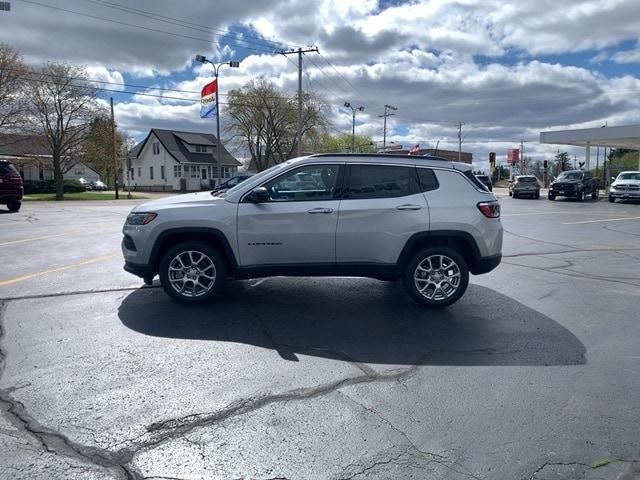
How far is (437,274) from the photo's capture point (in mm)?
6078

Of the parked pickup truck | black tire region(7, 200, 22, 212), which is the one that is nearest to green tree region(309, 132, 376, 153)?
the parked pickup truck

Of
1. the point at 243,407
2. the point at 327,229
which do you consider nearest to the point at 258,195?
the point at 327,229

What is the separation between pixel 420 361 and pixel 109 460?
8.75 ft

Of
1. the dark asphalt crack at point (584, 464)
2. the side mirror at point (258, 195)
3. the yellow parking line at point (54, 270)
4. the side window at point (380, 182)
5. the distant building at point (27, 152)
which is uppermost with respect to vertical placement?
the distant building at point (27, 152)

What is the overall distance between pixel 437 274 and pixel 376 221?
→ 100 centimetres

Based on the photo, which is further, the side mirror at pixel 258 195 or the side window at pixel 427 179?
the side window at pixel 427 179

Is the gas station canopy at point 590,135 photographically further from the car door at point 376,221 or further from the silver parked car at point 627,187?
the car door at point 376,221

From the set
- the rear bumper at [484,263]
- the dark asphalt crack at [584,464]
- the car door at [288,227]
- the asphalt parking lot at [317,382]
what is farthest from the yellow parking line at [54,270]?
the dark asphalt crack at [584,464]

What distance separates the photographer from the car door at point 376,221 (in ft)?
19.4

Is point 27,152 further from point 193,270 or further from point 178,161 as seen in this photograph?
point 193,270

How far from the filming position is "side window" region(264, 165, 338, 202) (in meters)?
6.03

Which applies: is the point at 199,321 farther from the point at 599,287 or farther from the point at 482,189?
the point at 599,287

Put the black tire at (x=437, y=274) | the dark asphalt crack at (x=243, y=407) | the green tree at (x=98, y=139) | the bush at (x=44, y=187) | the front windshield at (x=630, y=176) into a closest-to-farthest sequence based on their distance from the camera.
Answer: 1. the dark asphalt crack at (x=243, y=407)
2. the black tire at (x=437, y=274)
3. the front windshield at (x=630, y=176)
4. the green tree at (x=98, y=139)
5. the bush at (x=44, y=187)

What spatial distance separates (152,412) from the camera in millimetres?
3521
